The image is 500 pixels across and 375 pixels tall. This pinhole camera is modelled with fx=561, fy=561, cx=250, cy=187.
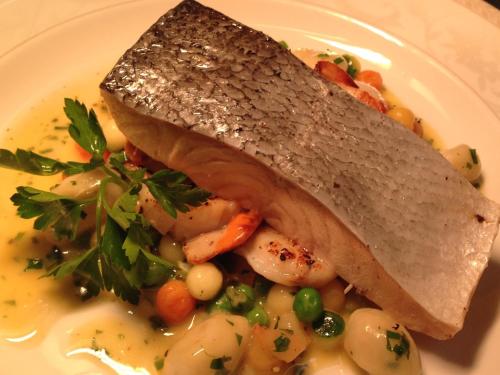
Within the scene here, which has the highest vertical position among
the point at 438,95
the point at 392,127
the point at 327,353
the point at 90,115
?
the point at 392,127

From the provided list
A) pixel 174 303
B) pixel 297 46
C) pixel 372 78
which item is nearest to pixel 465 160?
pixel 372 78

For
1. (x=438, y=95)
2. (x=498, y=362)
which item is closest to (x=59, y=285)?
(x=498, y=362)

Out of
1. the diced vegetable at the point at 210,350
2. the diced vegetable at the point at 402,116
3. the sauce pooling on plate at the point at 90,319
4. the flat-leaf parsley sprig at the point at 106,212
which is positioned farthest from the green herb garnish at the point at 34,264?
the diced vegetable at the point at 402,116

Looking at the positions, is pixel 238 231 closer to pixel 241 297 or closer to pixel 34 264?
pixel 241 297

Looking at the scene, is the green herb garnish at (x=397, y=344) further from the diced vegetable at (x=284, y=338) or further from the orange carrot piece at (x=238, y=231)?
the orange carrot piece at (x=238, y=231)

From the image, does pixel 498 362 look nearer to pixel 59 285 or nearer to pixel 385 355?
pixel 385 355

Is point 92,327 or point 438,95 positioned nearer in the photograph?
point 92,327

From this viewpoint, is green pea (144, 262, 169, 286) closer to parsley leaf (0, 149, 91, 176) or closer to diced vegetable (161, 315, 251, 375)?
diced vegetable (161, 315, 251, 375)
